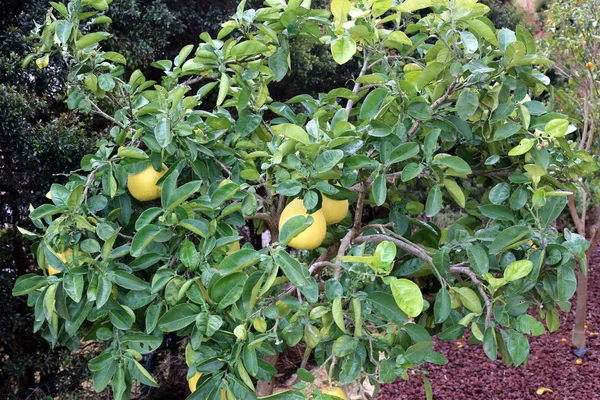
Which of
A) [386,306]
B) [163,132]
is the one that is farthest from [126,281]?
[386,306]

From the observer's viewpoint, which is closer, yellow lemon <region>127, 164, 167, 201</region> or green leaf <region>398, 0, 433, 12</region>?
green leaf <region>398, 0, 433, 12</region>

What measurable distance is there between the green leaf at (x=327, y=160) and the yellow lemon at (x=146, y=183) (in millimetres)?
435

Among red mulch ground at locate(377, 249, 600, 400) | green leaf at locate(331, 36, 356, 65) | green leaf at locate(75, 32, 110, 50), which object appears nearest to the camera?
green leaf at locate(331, 36, 356, 65)

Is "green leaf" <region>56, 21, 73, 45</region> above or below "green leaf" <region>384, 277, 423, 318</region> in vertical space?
above

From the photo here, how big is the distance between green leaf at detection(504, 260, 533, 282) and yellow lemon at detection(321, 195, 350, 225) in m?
0.43

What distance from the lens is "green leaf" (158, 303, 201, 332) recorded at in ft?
3.92

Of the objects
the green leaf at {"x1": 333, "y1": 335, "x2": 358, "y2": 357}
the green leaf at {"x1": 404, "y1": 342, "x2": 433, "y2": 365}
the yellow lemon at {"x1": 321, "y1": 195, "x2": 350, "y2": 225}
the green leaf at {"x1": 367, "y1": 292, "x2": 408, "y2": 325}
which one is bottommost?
the green leaf at {"x1": 404, "y1": 342, "x2": 433, "y2": 365}

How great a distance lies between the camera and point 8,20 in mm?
2785

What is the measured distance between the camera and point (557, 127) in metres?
1.33

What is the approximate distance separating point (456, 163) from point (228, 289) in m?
0.57

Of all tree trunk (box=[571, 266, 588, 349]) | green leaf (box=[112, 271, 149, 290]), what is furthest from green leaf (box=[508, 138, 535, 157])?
tree trunk (box=[571, 266, 588, 349])

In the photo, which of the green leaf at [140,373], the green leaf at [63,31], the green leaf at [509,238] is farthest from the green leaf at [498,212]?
the green leaf at [63,31]

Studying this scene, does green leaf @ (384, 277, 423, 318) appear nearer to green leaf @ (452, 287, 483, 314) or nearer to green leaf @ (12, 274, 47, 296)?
green leaf @ (452, 287, 483, 314)

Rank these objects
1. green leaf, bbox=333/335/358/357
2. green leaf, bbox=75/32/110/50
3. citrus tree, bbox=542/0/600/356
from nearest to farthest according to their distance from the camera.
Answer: green leaf, bbox=333/335/358/357 < green leaf, bbox=75/32/110/50 < citrus tree, bbox=542/0/600/356
